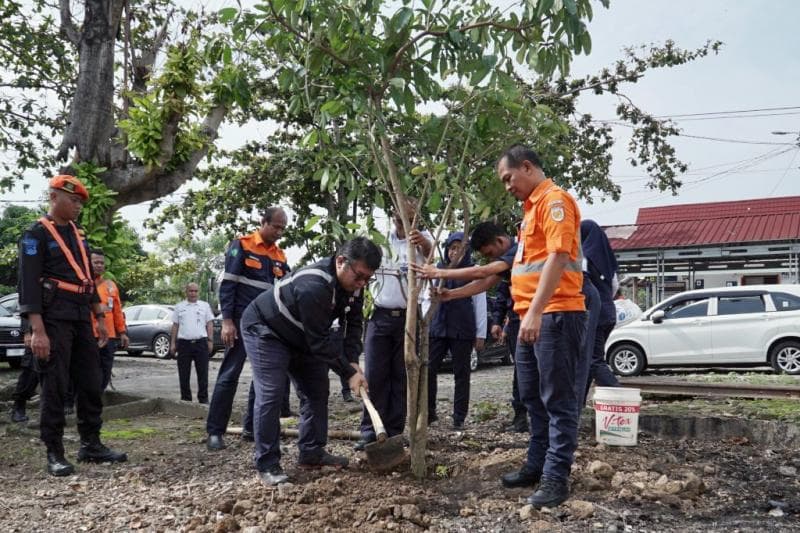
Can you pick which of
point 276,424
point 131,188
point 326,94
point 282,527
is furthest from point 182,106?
point 282,527

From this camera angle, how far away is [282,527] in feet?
10.9

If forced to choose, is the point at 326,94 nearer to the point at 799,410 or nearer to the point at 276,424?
the point at 276,424

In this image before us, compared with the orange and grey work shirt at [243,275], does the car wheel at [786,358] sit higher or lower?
lower

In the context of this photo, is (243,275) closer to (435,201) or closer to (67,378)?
(67,378)

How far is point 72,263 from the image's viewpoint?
4.86 meters

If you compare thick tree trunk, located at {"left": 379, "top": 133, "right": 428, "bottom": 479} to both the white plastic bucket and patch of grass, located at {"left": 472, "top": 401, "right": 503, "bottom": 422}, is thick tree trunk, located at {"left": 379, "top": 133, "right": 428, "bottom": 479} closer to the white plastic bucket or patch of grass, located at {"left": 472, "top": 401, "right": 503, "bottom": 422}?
the white plastic bucket

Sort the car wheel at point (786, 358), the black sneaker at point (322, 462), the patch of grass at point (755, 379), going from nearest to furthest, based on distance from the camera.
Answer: the black sneaker at point (322, 462) < the patch of grass at point (755, 379) < the car wheel at point (786, 358)

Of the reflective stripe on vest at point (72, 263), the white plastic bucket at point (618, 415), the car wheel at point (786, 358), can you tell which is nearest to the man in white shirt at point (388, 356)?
the white plastic bucket at point (618, 415)

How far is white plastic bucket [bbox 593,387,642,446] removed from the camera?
4.89 m

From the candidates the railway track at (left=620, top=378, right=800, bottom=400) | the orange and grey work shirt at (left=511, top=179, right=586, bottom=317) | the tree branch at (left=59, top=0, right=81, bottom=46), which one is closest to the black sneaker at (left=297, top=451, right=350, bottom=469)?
the orange and grey work shirt at (left=511, top=179, right=586, bottom=317)

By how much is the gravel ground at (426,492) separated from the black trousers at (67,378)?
0.96ft

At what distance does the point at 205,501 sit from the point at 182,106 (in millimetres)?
4951

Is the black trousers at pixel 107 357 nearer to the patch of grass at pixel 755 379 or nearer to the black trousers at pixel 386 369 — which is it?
the black trousers at pixel 386 369

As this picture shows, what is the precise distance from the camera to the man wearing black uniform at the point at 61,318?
4621mm
